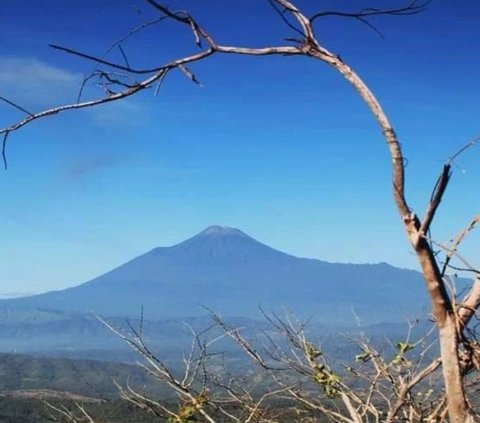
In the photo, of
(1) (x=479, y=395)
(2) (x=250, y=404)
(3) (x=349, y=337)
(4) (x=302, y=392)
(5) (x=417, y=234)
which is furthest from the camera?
(3) (x=349, y=337)

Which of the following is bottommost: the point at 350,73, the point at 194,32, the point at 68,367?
the point at 68,367

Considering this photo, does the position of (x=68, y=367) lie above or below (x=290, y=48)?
below

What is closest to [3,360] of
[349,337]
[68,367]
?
[68,367]

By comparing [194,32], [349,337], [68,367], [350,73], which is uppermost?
[194,32]

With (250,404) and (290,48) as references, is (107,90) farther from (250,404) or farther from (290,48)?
(250,404)

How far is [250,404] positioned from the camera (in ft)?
13.4

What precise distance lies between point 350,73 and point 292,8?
0.99ft

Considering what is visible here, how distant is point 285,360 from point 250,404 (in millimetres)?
503

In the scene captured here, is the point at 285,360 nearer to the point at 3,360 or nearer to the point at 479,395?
the point at 479,395

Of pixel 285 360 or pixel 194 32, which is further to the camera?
pixel 285 360

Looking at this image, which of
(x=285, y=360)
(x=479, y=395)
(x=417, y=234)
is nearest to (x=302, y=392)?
(x=285, y=360)

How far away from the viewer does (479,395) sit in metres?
3.84

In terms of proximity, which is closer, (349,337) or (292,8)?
(292,8)

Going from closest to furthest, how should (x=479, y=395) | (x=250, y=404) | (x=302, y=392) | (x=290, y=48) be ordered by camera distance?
(x=290, y=48) < (x=479, y=395) < (x=250, y=404) < (x=302, y=392)
